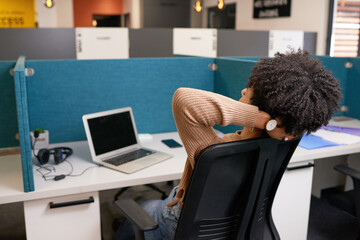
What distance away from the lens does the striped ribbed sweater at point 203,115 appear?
92cm

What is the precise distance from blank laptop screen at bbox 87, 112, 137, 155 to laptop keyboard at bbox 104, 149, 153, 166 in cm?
7

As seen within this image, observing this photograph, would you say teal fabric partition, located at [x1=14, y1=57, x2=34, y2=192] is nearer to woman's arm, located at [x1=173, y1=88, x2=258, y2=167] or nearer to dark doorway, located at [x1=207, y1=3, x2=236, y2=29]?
woman's arm, located at [x1=173, y1=88, x2=258, y2=167]

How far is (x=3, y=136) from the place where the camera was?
1846 millimetres

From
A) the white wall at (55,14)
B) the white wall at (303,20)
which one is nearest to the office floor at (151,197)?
the white wall at (303,20)

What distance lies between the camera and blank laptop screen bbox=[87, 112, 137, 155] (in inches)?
66.6

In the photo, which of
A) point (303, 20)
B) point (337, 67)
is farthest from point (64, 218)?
point (303, 20)

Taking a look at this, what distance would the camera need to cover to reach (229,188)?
0.98 m

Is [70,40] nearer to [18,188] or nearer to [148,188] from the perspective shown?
[148,188]

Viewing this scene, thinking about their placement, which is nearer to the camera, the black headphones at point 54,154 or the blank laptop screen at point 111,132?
the black headphones at point 54,154

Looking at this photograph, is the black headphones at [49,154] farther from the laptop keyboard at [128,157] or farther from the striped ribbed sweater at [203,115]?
the striped ribbed sweater at [203,115]

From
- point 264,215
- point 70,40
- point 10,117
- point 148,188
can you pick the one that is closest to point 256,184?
point 264,215

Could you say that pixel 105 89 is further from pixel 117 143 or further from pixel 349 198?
pixel 349 198

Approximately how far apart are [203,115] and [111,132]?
3.08 feet

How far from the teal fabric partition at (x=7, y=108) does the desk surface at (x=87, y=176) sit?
16 centimetres
